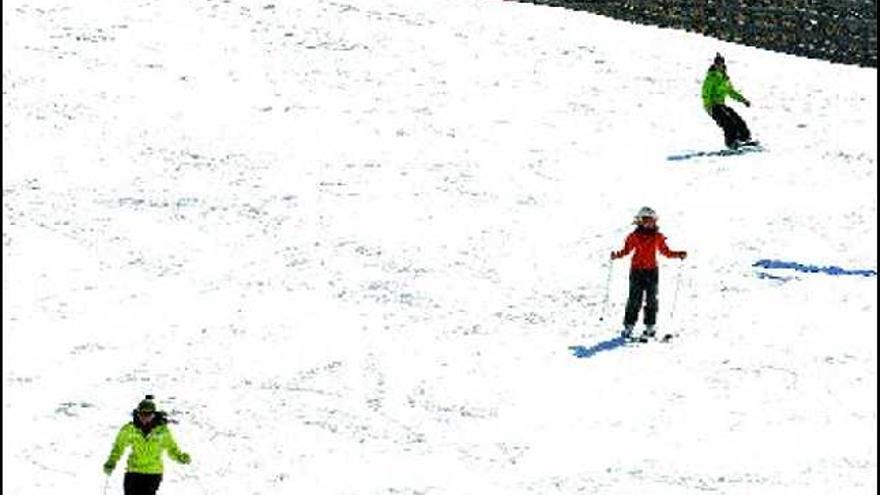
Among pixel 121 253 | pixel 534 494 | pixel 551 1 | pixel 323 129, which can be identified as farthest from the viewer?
pixel 551 1

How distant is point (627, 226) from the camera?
22375 mm

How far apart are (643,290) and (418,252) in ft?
13.2

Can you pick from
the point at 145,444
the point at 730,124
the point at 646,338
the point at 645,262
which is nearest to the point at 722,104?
the point at 730,124

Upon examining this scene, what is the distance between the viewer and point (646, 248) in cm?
1753

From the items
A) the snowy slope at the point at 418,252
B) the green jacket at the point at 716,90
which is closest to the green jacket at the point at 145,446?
the snowy slope at the point at 418,252

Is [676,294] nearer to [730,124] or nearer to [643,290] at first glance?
[643,290]

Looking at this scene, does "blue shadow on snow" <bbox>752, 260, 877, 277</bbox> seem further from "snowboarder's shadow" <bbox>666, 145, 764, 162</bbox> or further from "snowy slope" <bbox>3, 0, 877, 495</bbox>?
"snowboarder's shadow" <bbox>666, 145, 764, 162</bbox>

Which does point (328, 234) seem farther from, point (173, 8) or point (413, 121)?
point (173, 8)

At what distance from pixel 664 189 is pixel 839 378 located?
753 cm

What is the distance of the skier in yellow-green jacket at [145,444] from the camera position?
518 inches

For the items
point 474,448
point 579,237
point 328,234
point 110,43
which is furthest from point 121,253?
point 110,43

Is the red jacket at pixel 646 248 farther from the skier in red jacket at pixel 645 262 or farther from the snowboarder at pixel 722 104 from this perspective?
the snowboarder at pixel 722 104

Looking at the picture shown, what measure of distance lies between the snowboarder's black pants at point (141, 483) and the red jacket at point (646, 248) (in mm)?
5602

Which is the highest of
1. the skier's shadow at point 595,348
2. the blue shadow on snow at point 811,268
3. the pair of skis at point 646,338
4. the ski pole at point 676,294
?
the blue shadow on snow at point 811,268
